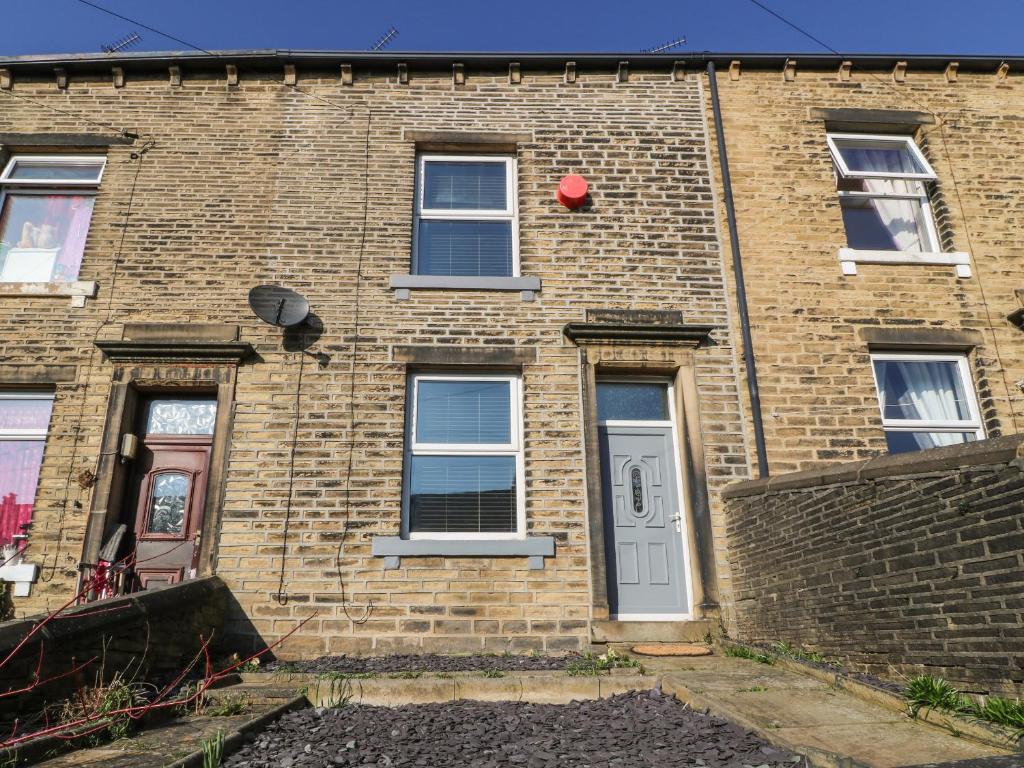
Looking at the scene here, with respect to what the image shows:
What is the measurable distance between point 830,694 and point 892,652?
1.92 ft

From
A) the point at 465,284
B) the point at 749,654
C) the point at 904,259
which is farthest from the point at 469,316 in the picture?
the point at 904,259

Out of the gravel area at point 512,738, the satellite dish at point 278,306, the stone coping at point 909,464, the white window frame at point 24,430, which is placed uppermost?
the satellite dish at point 278,306

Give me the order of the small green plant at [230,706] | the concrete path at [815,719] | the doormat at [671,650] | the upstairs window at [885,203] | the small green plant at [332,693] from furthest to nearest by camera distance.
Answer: the upstairs window at [885,203] → the doormat at [671,650] → the small green plant at [332,693] → the small green plant at [230,706] → the concrete path at [815,719]

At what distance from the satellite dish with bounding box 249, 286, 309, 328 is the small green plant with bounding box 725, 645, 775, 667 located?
519cm

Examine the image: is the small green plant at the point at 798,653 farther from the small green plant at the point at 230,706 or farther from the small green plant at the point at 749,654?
the small green plant at the point at 230,706

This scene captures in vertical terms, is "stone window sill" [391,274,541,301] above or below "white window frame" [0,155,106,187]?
below

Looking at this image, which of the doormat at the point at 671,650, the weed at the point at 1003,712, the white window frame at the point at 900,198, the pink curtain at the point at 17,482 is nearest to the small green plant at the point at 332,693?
the doormat at the point at 671,650

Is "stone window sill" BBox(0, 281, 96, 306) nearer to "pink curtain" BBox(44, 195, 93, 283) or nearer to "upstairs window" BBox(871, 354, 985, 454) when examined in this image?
"pink curtain" BBox(44, 195, 93, 283)

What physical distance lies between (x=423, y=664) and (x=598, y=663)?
1.44 meters

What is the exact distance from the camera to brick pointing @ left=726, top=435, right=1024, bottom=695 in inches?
150

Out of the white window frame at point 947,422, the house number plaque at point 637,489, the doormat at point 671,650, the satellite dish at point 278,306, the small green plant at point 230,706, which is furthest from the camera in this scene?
the white window frame at point 947,422

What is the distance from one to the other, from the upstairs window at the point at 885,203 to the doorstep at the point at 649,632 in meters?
4.94

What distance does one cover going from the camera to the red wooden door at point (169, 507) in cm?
662

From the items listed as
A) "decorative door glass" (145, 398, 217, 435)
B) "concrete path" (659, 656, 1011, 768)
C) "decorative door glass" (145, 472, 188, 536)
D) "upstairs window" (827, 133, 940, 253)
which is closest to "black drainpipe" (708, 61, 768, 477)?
"upstairs window" (827, 133, 940, 253)
